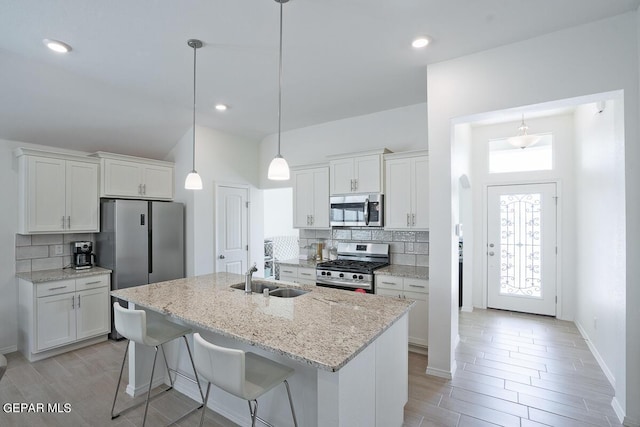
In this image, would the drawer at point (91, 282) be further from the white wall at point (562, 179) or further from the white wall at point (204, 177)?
the white wall at point (562, 179)

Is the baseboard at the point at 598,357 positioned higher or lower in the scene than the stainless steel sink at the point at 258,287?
lower

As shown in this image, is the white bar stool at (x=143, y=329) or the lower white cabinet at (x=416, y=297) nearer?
the white bar stool at (x=143, y=329)

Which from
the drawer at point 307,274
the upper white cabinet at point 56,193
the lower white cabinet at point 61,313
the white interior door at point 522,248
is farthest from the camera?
the white interior door at point 522,248

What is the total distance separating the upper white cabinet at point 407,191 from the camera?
12.0ft

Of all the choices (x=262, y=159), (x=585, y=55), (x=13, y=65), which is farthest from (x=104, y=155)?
(x=585, y=55)

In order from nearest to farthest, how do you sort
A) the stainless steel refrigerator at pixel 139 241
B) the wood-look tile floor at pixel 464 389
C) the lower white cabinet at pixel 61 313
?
the wood-look tile floor at pixel 464 389, the lower white cabinet at pixel 61 313, the stainless steel refrigerator at pixel 139 241

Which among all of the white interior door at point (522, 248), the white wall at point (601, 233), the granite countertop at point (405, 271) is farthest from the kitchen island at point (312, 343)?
the white interior door at point (522, 248)

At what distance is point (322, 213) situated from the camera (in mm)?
4469

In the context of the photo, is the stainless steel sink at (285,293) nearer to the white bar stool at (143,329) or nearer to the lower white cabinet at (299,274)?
the white bar stool at (143,329)

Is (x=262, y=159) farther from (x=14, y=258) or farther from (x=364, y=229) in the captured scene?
(x=14, y=258)

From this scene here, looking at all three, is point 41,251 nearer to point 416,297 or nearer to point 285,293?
point 285,293

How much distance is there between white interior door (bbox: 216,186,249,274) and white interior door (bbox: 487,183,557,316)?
4.01 m
